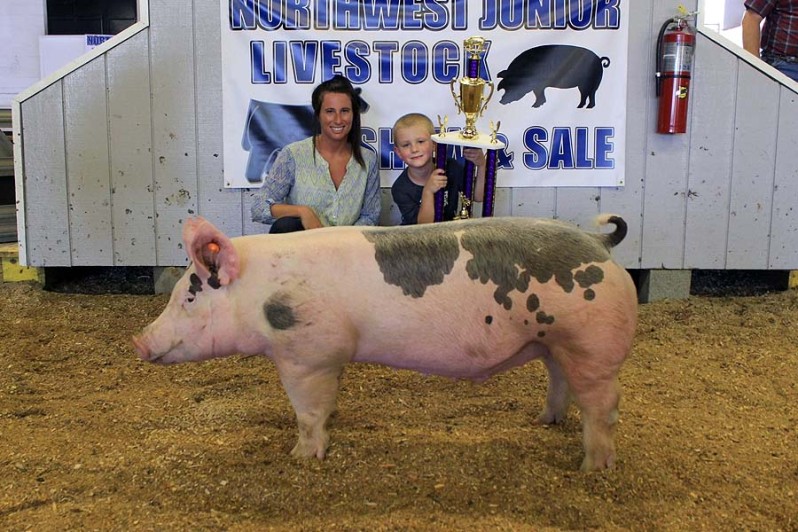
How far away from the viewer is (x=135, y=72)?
4.42 metres

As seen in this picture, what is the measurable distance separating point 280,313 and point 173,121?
8.86ft

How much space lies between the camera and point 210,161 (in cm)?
447

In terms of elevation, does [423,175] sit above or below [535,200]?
above

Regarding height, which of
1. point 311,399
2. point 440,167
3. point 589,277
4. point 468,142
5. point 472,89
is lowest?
point 311,399

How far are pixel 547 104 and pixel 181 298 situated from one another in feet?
9.15

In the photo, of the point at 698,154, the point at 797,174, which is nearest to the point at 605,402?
A: the point at 698,154

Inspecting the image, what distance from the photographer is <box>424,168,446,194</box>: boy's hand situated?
3.31m

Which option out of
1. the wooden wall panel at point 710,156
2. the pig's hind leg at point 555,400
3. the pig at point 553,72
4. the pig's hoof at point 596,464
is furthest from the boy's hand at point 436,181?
the wooden wall panel at point 710,156

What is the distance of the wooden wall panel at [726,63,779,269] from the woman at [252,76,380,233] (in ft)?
7.44

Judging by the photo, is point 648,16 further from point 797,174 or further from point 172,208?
point 172,208

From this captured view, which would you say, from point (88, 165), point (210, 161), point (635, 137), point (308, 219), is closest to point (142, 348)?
point (308, 219)

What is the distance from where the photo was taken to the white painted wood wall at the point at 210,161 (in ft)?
14.4

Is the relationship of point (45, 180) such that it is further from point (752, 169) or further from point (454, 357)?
point (752, 169)

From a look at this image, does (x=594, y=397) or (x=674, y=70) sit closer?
(x=594, y=397)
